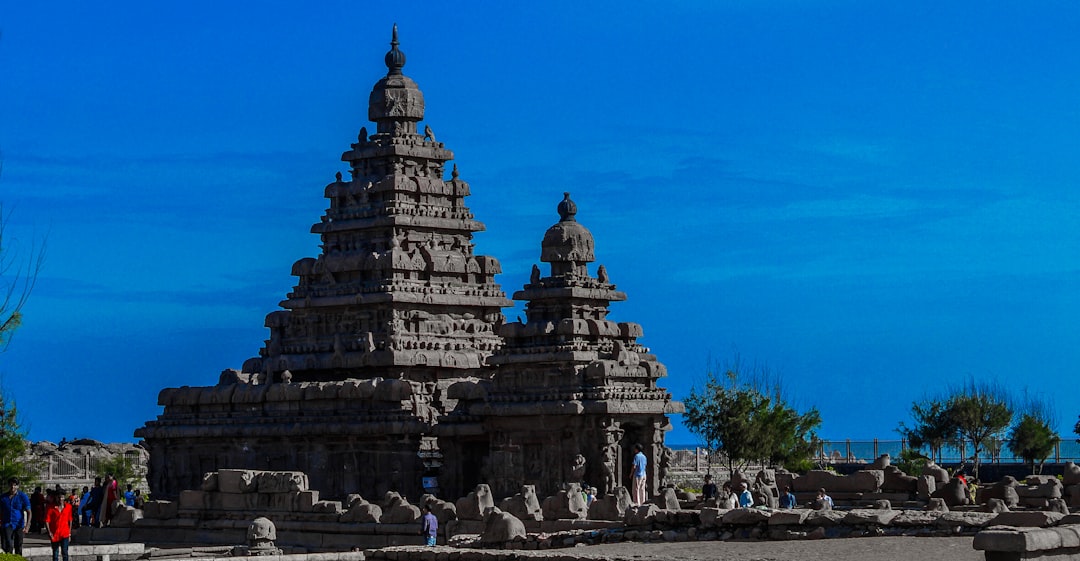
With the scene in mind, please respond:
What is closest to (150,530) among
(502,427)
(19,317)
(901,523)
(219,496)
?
(219,496)

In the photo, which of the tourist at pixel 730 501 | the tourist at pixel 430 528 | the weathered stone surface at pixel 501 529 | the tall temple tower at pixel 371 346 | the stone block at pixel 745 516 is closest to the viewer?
the stone block at pixel 745 516

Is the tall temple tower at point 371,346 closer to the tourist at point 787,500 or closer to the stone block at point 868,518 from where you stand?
the tourist at point 787,500

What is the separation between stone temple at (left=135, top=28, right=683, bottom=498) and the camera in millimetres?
50312

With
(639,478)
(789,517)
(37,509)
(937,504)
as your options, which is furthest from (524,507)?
(37,509)

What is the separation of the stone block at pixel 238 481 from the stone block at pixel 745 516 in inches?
740

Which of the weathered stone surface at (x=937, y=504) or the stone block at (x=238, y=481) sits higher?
the stone block at (x=238, y=481)

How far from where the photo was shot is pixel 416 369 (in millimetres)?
55625

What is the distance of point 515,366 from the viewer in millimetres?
51062

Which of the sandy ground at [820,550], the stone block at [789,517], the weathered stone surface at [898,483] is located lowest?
the sandy ground at [820,550]

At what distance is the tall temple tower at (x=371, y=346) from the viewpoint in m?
53.1

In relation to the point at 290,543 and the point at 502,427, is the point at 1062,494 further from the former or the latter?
the point at 290,543

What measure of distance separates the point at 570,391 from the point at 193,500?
9.80 m

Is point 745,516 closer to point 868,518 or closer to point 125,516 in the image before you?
point 868,518

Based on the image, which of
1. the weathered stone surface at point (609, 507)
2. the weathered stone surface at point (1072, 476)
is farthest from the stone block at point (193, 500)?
the weathered stone surface at point (1072, 476)
